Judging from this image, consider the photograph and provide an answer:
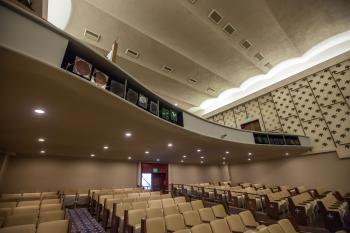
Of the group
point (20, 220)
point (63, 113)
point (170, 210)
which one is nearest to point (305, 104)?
point (170, 210)

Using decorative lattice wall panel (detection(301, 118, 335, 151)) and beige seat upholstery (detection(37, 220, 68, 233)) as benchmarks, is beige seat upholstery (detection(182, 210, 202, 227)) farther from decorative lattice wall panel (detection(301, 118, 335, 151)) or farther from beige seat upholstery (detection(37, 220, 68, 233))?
decorative lattice wall panel (detection(301, 118, 335, 151))

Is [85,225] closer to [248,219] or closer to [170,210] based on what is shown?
[170,210]

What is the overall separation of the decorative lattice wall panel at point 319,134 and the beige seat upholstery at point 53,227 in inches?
502

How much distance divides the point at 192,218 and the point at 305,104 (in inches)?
444

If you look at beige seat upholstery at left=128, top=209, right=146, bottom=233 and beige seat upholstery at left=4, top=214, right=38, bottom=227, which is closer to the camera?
beige seat upholstery at left=4, top=214, right=38, bottom=227

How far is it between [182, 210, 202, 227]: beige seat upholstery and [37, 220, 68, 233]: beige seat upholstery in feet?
8.33

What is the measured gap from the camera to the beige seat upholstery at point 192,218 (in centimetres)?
403

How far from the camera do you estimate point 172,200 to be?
19.2ft

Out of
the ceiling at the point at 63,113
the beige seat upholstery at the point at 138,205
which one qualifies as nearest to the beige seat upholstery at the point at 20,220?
the ceiling at the point at 63,113

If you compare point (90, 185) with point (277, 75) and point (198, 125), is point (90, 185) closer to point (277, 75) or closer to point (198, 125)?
point (198, 125)

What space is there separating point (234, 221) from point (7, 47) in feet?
16.2

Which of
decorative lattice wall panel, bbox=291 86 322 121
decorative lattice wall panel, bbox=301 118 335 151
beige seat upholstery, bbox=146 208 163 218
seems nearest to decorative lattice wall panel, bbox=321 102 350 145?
decorative lattice wall panel, bbox=301 118 335 151

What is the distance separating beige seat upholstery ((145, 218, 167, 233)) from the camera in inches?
132

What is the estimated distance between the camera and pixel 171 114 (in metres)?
5.02
